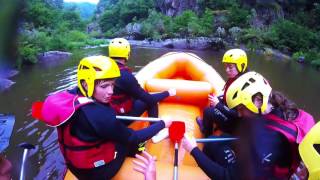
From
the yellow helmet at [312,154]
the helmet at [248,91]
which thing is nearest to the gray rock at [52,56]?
the helmet at [248,91]

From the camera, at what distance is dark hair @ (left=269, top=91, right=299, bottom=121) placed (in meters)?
2.26

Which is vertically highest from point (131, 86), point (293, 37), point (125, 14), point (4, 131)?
point (125, 14)

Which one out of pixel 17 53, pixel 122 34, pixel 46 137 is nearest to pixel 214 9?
pixel 122 34

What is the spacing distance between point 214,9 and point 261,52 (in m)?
6.77

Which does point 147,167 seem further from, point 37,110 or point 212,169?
point 37,110

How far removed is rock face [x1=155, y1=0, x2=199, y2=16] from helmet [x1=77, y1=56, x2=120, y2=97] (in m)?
24.9

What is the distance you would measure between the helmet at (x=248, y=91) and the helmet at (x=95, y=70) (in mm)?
706

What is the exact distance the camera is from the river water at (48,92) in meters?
3.98

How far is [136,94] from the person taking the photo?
324 centimetres

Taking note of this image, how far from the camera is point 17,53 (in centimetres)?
26

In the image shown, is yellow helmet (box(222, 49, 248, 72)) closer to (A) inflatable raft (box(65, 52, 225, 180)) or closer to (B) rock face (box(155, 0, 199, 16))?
(A) inflatable raft (box(65, 52, 225, 180))

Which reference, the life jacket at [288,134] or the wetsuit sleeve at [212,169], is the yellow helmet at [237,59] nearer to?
the life jacket at [288,134]

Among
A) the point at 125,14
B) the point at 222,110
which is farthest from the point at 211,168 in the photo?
the point at 125,14

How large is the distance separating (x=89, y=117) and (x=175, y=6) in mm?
27821
